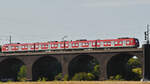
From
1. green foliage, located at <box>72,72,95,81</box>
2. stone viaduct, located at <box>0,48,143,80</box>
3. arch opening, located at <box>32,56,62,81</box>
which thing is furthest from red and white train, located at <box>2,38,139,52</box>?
green foliage, located at <box>72,72,95,81</box>

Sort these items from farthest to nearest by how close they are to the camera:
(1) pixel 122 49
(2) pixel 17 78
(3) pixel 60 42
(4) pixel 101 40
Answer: (2) pixel 17 78 < (3) pixel 60 42 < (4) pixel 101 40 < (1) pixel 122 49

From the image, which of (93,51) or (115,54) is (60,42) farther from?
(115,54)

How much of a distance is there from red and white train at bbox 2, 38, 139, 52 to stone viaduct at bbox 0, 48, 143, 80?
2.67 metres

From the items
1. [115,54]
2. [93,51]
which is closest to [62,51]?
[93,51]

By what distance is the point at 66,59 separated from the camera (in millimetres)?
87625

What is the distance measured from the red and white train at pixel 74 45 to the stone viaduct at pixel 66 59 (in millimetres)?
2671

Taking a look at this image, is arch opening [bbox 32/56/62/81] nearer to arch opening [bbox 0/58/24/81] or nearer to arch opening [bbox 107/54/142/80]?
arch opening [bbox 0/58/24/81]

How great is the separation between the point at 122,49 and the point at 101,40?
763 centimetres

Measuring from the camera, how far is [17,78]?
109688mm

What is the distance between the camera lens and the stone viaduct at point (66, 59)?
8144cm

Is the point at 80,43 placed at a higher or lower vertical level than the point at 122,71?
higher

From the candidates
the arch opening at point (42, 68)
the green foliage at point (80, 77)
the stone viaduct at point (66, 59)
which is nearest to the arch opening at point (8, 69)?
the stone viaduct at point (66, 59)

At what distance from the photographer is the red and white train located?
→ 8238 cm

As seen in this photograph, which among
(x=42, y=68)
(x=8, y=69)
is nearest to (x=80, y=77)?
(x=42, y=68)
